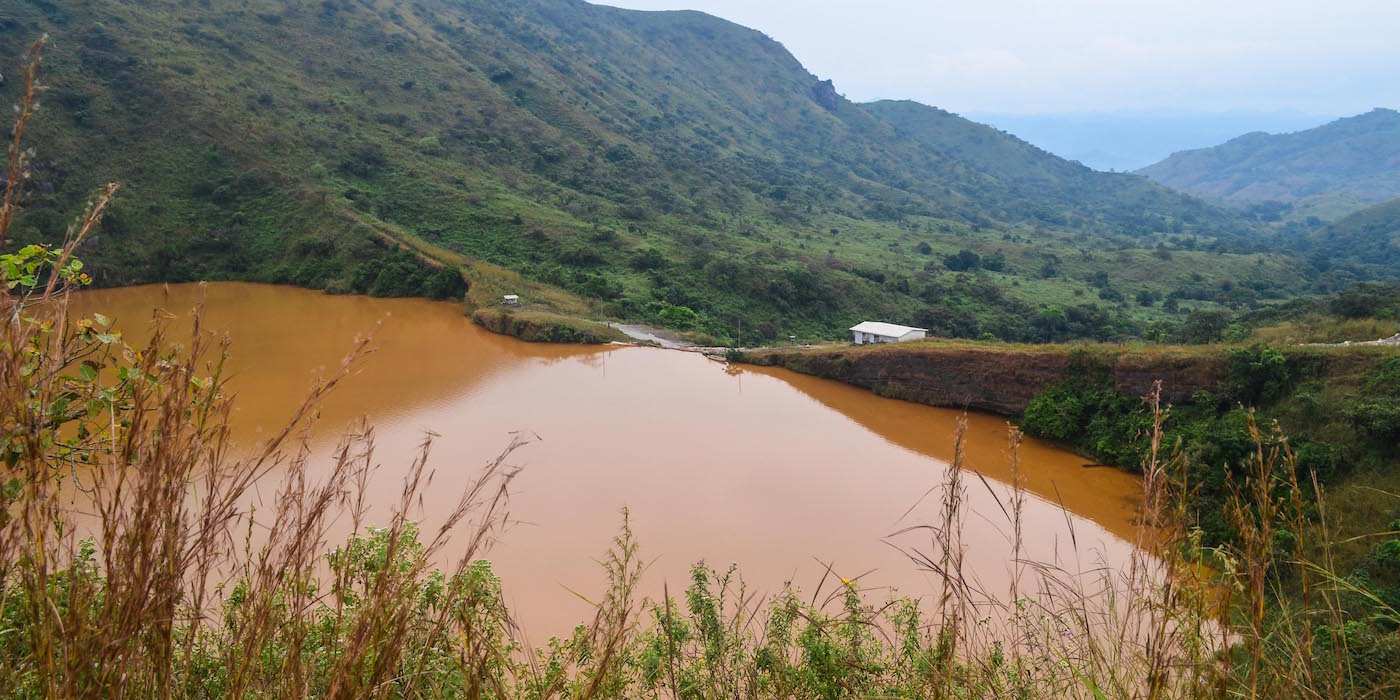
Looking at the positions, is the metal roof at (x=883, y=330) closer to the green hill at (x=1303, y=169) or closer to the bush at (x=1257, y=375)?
the bush at (x=1257, y=375)

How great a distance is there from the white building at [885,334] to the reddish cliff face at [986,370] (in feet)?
3.82

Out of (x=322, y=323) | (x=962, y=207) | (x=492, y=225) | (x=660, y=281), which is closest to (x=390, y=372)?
(x=322, y=323)

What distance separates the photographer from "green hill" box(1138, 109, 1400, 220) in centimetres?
8475

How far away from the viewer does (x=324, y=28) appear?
136 ft

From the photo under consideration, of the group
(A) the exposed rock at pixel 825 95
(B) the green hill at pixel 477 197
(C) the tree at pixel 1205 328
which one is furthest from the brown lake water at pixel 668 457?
(A) the exposed rock at pixel 825 95

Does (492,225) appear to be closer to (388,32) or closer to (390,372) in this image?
(390,372)

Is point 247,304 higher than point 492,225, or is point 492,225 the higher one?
point 492,225

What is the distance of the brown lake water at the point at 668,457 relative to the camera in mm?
8938

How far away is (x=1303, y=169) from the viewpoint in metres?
102

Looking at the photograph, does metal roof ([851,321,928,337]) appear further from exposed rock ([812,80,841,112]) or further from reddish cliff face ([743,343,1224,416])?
exposed rock ([812,80,841,112])

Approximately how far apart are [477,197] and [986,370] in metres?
23.4

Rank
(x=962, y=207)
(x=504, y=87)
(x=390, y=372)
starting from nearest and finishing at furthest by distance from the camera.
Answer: (x=390, y=372) → (x=504, y=87) → (x=962, y=207)

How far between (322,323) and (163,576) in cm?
2169

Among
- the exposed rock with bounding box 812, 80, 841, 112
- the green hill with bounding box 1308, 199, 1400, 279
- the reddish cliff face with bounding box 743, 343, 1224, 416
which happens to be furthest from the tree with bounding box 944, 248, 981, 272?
the exposed rock with bounding box 812, 80, 841, 112
